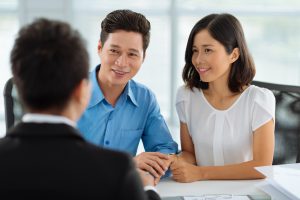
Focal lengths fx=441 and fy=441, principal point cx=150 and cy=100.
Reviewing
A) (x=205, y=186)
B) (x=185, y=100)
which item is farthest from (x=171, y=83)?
(x=205, y=186)

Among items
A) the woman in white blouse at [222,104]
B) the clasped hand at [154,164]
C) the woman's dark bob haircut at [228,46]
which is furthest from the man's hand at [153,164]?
the woman's dark bob haircut at [228,46]

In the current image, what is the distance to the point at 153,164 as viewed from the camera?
151 centimetres

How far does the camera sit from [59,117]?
0.82 metres

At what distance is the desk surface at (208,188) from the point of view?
144cm

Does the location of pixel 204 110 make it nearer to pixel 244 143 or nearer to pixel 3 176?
pixel 244 143

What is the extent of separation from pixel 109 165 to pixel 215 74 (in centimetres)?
113

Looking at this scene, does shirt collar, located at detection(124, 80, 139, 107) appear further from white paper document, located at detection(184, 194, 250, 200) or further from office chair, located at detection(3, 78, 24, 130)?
white paper document, located at detection(184, 194, 250, 200)

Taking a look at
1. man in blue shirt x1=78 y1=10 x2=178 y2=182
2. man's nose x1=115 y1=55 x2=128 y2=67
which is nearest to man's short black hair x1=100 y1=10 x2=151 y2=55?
man in blue shirt x1=78 y1=10 x2=178 y2=182

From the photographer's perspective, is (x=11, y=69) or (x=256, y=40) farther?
(x=256, y=40)

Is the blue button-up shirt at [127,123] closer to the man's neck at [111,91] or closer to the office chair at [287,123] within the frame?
the man's neck at [111,91]

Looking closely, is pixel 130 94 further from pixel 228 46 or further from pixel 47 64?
pixel 47 64

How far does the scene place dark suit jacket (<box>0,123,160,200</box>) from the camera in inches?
29.7

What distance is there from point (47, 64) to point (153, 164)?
2.59ft

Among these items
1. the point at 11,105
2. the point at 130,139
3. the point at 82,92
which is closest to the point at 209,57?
the point at 130,139
